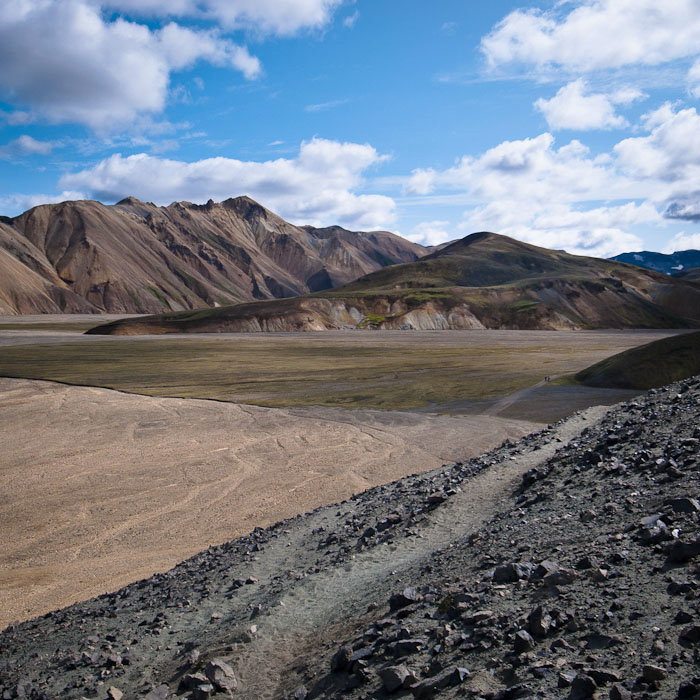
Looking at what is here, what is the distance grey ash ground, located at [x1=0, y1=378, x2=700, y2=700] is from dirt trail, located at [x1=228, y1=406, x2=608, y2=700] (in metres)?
0.04

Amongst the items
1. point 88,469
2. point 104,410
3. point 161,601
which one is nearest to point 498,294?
point 104,410

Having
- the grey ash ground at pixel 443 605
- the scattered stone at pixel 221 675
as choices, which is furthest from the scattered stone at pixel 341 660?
the scattered stone at pixel 221 675

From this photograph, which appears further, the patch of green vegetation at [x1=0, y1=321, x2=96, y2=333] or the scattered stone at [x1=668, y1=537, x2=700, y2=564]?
the patch of green vegetation at [x1=0, y1=321, x2=96, y2=333]

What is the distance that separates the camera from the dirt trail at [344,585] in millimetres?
7668

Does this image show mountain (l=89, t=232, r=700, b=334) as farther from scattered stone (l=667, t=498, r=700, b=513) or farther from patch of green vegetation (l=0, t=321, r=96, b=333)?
scattered stone (l=667, t=498, r=700, b=513)

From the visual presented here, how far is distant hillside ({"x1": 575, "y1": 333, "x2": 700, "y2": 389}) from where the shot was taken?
36.7 meters

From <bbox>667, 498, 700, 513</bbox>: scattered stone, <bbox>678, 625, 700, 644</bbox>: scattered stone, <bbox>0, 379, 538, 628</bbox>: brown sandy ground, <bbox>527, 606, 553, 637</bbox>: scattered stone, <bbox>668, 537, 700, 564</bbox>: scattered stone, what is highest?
<bbox>667, 498, 700, 513</bbox>: scattered stone

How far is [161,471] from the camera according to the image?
73.5ft

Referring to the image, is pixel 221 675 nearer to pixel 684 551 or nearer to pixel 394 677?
pixel 394 677

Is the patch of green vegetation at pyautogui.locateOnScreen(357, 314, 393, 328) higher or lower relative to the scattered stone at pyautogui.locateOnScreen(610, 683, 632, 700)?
higher

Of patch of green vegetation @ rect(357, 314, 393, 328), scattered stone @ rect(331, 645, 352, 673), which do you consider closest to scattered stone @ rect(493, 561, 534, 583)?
scattered stone @ rect(331, 645, 352, 673)

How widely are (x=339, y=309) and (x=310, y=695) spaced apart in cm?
13227

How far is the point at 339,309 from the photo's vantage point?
13825cm

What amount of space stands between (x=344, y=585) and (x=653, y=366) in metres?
34.4
